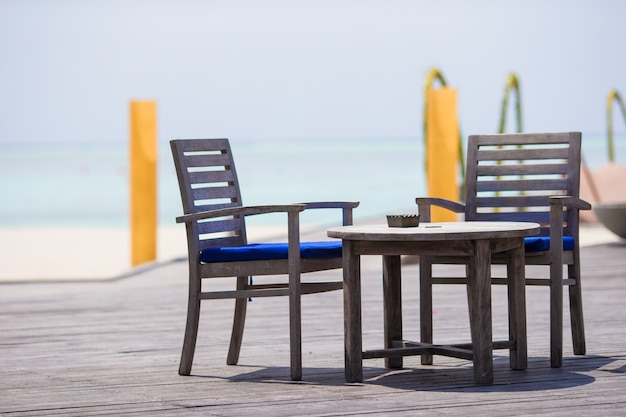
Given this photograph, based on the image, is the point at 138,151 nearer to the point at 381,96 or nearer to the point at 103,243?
the point at 103,243

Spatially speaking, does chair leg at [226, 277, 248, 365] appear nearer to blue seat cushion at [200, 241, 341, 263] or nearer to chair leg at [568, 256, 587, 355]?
blue seat cushion at [200, 241, 341, 263]

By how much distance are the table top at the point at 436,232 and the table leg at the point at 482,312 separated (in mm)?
59

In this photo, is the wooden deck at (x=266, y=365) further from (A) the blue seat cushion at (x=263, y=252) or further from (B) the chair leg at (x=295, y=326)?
(A) the blue seat cushion at (x=263, y=252)

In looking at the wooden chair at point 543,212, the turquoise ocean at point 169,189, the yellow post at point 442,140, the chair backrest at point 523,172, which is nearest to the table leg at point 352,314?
the wooden chair at point 543,212

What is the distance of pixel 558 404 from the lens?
3.63 m

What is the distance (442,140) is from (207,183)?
4.06 m

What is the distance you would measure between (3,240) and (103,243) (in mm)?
1472

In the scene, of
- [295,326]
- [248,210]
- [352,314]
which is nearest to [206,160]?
[248,210]

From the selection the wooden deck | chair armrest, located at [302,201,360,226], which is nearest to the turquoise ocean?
the wooden deck

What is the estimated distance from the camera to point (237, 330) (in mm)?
4512

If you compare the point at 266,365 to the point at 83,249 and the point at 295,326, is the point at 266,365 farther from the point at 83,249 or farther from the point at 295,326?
the point at 83,249

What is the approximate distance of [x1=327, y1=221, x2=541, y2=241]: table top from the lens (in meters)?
3.82

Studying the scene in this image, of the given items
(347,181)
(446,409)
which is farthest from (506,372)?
(347,181)

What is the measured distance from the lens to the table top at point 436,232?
382cm
